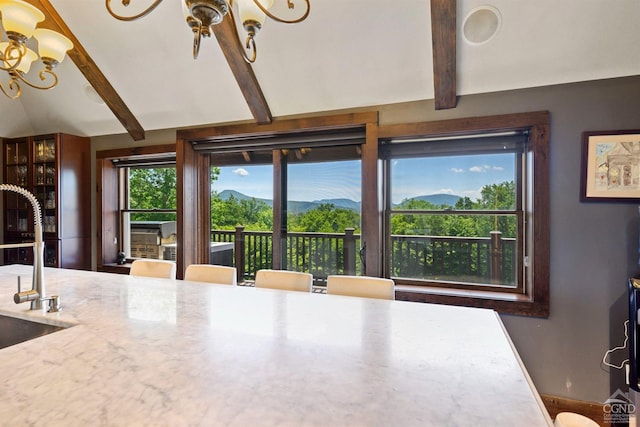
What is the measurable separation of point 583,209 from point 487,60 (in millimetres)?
1298

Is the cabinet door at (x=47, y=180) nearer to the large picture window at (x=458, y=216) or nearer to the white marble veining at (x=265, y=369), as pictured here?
the white marble veining at (x=265, y=369)

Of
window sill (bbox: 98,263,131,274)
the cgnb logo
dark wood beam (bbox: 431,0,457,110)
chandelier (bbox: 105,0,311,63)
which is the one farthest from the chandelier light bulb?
the cgnb logo

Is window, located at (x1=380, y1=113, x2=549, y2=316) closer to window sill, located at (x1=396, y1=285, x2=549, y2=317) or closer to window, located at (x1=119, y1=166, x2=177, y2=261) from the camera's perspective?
window sill, located at (x1=396, y1=285, x2=549, y2=317)

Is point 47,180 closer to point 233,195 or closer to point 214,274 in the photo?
point 233,195

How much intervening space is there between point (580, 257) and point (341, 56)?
2362 mm

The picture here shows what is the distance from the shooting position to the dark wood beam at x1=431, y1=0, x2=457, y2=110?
79.0 inches

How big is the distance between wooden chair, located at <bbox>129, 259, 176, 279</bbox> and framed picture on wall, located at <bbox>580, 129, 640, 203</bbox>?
318 centimetres

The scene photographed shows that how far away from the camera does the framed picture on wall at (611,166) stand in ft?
7.20

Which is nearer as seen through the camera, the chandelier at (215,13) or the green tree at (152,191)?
the chandelier at (215,13)

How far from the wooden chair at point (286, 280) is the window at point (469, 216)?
41.3 inches

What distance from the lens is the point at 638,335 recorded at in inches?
71.9

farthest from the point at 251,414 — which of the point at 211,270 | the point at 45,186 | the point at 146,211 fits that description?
the point at 45,186

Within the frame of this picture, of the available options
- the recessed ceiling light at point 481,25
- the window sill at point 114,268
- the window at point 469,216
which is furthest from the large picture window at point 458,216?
the window sill at point 114,268

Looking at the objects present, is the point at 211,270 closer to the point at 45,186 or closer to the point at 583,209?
the point at 583,209
